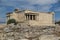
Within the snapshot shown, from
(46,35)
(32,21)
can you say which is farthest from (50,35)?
(32,21)

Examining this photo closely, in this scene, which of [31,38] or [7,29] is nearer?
[31,38]

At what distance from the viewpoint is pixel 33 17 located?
176 ft

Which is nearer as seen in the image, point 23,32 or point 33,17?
point 23,32

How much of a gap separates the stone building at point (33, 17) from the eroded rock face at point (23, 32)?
1026 cm

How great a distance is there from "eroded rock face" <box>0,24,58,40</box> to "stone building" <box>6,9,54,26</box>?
1026 centimetres

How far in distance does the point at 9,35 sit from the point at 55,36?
7638 mm

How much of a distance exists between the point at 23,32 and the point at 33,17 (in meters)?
14.8

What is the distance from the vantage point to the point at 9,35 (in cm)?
3894

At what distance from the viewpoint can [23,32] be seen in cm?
3928

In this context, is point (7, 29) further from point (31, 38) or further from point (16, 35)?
point (31, 38)

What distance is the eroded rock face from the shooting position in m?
38.1

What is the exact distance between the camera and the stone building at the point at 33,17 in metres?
52.6

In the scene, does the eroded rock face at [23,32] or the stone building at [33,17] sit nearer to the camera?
the eroded rock face at [23,32]

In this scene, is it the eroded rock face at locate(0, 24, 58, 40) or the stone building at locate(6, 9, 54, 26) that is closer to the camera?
the eroded rock face at locate(0, 24, 58, 40)
